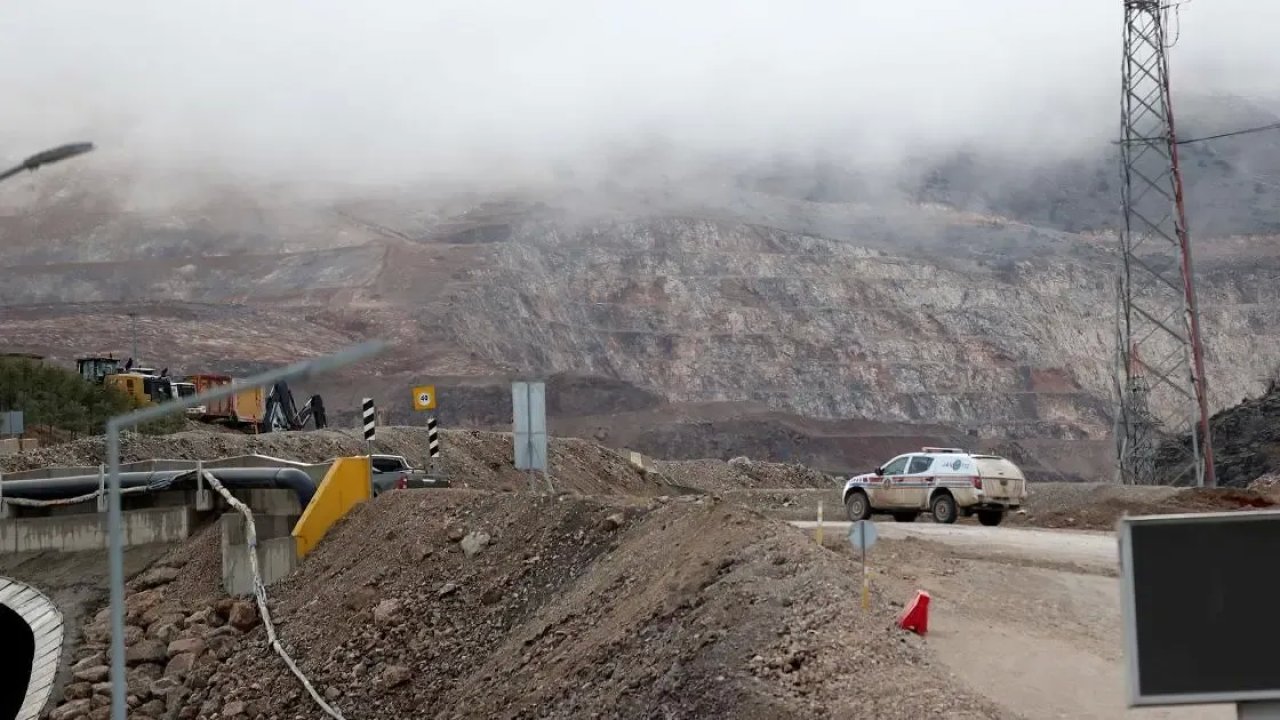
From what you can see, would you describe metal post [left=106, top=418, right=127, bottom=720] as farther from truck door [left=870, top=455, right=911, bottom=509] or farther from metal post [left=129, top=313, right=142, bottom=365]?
metal post [left=129, top=313, right=142, bottom=365]

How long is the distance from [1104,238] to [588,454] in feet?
414

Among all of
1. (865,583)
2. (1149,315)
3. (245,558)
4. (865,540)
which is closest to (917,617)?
(865,583)

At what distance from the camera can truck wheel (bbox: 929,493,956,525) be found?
32344 millimetres

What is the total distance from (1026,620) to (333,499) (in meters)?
14.1

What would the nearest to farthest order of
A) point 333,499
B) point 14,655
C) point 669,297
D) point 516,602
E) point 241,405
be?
point 516,602 → point 333,499 → point 14,655 → point 241,405 → point 669,297

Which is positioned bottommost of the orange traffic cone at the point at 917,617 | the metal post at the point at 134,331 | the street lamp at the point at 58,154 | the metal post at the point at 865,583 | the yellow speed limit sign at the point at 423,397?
the orange traffic cone at the point at 917,617

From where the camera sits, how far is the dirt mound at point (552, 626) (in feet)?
48.3

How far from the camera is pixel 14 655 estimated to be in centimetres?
3316

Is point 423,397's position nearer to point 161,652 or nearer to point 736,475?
point 161,652

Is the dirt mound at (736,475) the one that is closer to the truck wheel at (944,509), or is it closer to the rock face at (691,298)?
the truck wheel at (944,509)

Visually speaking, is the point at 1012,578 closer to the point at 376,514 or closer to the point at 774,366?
the point at 376,514

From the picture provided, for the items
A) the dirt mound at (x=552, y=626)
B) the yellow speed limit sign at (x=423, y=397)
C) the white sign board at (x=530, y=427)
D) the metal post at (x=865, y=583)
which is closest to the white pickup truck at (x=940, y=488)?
the white sign board at (x=530, y=427)

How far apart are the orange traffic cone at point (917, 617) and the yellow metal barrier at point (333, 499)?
45.8ft

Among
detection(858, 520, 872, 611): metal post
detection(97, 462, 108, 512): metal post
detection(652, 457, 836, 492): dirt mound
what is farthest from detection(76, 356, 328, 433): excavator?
detection(858, 520, 872, 611): metal post
